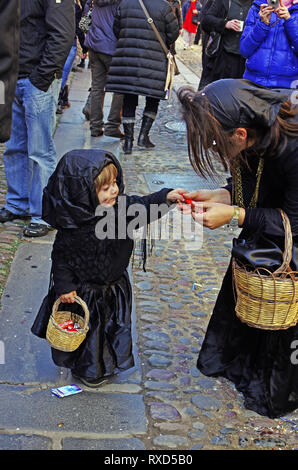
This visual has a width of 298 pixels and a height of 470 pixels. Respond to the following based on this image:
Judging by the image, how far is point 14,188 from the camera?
538cm

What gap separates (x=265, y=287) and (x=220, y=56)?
16.0 feet

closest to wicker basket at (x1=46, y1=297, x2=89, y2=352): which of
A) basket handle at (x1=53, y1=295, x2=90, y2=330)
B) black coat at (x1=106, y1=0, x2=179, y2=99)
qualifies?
basket handle at (x1=53, y1=295, x2=90, y2=330)

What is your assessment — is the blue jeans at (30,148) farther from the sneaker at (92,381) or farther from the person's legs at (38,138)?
the sneaker at (92,381)

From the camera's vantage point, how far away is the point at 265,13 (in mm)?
5137

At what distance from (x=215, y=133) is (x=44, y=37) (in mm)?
2743

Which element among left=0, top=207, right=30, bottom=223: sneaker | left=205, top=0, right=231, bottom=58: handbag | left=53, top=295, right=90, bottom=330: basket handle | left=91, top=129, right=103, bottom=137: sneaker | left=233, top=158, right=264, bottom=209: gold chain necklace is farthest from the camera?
left=91, top=129, right=103, bottom=137: sneaker

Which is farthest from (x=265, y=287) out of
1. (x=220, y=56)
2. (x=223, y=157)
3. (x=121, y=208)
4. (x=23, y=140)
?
(x=220, y=56)

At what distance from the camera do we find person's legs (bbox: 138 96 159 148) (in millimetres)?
7820

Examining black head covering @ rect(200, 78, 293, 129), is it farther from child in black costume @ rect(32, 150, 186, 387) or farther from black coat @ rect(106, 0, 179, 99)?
black coat @ rect(106, 0, 179, 99)

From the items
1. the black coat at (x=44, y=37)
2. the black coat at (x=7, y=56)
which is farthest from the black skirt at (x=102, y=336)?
the black coat at (x=44, y=37)

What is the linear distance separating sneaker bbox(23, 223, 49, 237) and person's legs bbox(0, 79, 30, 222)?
0.31 m

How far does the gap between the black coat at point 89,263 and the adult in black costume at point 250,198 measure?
0.45 metres

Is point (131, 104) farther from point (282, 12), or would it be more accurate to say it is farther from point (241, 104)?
point (241, 104)

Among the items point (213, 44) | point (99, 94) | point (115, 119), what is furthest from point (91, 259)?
point (115, 119)
